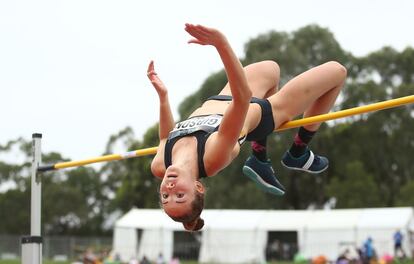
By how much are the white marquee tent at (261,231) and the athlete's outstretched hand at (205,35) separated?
18574 mm

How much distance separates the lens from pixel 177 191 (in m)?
3.88

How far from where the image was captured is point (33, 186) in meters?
6.13

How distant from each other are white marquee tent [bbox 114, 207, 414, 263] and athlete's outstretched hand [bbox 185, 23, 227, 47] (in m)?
18.6

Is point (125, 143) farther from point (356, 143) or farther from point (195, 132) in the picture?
point (195, 132)

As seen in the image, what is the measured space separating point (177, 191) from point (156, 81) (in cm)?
109

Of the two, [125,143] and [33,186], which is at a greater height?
[125,143]

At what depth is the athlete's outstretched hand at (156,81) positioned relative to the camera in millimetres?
4680

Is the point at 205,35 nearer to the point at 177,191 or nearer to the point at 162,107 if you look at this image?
the point at 177,191

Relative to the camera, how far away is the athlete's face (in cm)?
387

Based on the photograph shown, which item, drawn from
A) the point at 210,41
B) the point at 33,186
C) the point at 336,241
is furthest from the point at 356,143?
the point at 210,41

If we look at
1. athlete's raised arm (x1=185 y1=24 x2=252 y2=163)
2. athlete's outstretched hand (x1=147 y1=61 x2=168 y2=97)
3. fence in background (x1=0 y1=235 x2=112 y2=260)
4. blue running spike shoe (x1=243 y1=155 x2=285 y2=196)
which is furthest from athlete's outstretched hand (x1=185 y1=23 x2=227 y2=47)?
fence in background (x1=0 y1=235 x2=112 y2=260)

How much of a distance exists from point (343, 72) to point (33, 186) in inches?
114

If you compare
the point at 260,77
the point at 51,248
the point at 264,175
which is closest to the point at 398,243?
the point at 51,248

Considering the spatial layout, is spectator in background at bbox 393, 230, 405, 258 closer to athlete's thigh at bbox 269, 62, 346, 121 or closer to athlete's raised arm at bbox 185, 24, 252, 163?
athlete's thigh at bbox 269, 62, 346, 121
